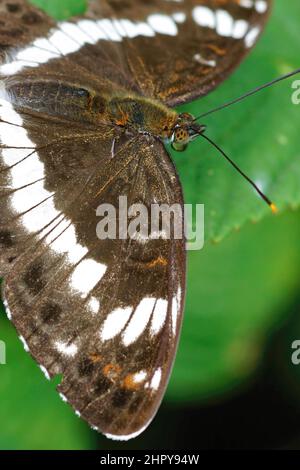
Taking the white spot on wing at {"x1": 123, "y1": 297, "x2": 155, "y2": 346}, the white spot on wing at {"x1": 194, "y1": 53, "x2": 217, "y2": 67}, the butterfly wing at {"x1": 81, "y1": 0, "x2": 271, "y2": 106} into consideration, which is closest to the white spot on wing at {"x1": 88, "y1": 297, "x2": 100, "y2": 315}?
the white spot on wing at {"x1": 123, "y1": 297, "x2": 155, "y2": 346}

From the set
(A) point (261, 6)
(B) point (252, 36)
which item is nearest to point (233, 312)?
(B) point (252, 36)

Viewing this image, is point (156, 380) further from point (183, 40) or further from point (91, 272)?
point (183, 40)

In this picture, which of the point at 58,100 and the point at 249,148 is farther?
the point at 249,148

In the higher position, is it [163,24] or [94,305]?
[163,24]

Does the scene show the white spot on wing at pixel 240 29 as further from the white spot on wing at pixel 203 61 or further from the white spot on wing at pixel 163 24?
the white spot on wing at pixel 163 24

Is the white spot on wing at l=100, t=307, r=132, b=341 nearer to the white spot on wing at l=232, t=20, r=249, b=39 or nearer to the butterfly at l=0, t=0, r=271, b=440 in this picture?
the butterfly at l=0, t=0, r=271, b=440

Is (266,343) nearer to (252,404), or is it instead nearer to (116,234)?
(252,404)

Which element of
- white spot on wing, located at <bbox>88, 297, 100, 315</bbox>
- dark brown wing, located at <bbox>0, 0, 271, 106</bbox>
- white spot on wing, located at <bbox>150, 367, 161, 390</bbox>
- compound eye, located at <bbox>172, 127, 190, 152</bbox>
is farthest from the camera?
dark brown wing, located at <bbox>0, 0, 271, 106</bbox>
